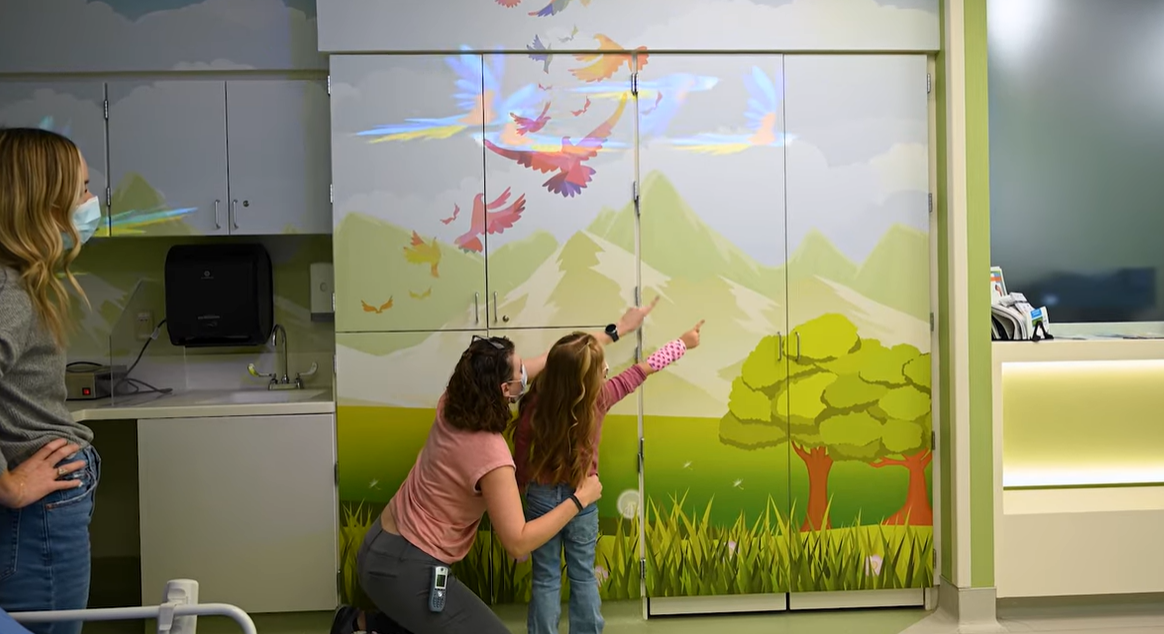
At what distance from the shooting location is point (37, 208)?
1.61 metres

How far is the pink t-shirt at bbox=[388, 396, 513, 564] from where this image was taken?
246 cm

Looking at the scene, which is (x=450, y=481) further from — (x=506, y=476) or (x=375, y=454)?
→ (x=375, y=454)

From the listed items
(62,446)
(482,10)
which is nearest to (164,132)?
(482,10)

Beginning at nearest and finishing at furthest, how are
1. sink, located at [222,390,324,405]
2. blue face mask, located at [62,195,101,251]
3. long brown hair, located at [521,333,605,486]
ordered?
blue face mask, located at [62,195,101,251], long brown hair, located at [521,333,605,486], sink, located at [222,390,324,405]

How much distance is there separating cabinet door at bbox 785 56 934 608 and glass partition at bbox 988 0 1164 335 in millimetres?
566

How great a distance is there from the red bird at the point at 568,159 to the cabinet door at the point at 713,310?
0.53 feet

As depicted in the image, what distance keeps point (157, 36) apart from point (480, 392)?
212 centimetres

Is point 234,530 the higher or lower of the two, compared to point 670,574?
higher

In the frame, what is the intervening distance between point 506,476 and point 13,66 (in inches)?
102

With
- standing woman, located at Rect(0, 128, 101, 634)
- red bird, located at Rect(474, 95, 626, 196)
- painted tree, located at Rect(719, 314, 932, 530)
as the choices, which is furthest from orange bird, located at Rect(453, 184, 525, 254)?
standing woman, located at Rect(0, 128, 101, 634)

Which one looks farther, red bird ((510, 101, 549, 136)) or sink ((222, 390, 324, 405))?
sink ((222, 390, 324, 405))

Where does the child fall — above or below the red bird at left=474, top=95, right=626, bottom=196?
below

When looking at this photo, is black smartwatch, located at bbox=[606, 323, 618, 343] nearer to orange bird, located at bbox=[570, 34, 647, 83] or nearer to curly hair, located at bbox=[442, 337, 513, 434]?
curly hair, located at bbox=[442, 337, 513, 434]

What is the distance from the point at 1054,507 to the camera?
135 inches
